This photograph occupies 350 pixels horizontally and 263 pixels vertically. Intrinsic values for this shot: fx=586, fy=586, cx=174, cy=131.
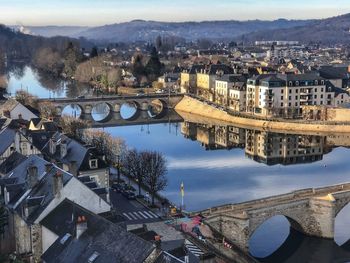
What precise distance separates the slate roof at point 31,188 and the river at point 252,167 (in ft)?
35.9

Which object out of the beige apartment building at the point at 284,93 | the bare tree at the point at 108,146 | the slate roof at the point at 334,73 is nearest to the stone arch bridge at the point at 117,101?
the beige apartment building at the point at 284,93

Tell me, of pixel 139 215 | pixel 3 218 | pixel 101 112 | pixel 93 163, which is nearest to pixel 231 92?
pixel 101 112

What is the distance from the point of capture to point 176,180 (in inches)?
1586

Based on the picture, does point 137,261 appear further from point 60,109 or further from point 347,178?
point 60,109

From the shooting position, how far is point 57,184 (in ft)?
67.3

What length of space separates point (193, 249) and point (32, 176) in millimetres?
6671

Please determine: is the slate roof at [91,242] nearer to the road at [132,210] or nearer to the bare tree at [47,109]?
the road at [132,210]

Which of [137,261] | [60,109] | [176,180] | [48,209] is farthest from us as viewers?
[60,109]

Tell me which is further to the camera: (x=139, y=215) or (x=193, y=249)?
(x=139, y=215)

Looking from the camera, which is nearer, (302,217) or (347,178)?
(302,217)

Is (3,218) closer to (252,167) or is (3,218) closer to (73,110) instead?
(252,167)

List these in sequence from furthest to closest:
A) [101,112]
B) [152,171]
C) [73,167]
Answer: [101,112]
[152,171]
[73,167]

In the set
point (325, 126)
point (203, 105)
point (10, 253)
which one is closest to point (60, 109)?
point (203, 105)

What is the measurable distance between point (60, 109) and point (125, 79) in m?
32.7
